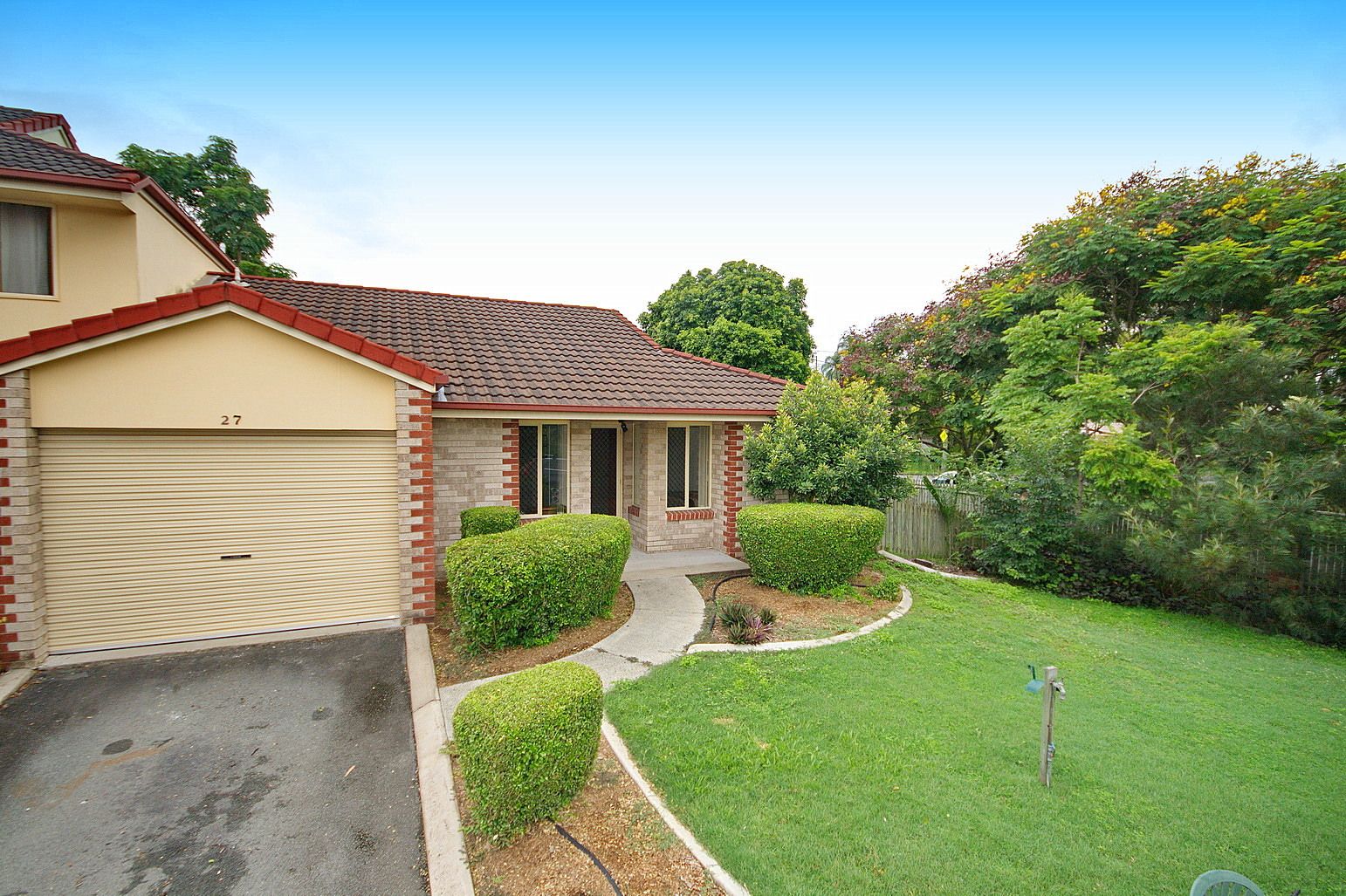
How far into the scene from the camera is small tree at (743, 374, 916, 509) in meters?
9.39

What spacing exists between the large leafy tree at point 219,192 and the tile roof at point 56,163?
654 inches

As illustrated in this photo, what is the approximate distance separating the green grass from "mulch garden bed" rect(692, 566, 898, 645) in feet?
1.93

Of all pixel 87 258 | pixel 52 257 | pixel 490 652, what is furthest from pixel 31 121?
pixel 490 652

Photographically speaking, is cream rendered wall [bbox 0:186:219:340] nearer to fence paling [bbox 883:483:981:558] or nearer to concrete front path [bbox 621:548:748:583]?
concrete front path [bbox 621:548:748:583]

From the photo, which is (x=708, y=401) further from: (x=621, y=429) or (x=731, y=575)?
(x=731, y=575)

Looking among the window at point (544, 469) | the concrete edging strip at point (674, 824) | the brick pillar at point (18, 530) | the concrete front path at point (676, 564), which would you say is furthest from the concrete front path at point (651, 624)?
the brick pillar at point (18, 530)

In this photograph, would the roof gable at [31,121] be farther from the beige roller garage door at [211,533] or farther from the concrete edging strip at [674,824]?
the concrete edging strip at [674,824]

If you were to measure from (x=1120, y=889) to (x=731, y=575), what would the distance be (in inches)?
265

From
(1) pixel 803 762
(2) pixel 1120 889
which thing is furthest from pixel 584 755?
(2) pixel 1120 889

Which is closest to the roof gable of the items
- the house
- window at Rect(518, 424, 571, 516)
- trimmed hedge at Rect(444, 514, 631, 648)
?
the house

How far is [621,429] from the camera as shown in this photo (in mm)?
11906

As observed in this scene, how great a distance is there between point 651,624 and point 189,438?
242 inches

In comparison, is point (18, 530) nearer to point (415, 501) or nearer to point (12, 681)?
point (12, 681)

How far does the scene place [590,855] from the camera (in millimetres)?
3336
